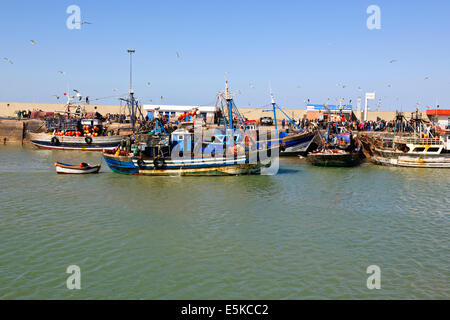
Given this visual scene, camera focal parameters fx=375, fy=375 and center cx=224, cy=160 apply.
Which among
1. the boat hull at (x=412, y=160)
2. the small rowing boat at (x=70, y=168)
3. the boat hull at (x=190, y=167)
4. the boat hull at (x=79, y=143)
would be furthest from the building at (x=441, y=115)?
the small rowing boat at (x=70, y=168)

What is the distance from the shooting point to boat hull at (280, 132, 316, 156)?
40.9 meters

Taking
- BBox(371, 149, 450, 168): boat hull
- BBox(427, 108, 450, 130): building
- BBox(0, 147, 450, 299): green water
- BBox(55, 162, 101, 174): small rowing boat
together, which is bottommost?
BBox(0, 147, 450, 299): green water

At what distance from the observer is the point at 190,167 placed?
2772cm

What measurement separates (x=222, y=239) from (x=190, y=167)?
13311 millimetres

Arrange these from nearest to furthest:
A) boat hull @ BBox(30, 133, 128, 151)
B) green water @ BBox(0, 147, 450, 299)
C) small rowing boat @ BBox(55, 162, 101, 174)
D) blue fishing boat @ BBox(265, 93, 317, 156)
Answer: green water @ BBox(0, 147, 450, 299)
small rowing boat @ BBox(55, 162, 101, 174)
blue fishing boat @ BBox(265, 93, 317, 156)
boat hull @ BBox(30, 133, 128, 151)

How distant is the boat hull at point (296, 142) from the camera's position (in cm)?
4091

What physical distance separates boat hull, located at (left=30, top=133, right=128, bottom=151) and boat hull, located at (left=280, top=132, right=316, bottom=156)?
19.6 meters

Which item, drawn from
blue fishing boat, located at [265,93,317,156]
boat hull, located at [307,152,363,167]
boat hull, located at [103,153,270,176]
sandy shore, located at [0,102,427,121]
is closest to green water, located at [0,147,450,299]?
boat hull, located at [103,153,270,176]

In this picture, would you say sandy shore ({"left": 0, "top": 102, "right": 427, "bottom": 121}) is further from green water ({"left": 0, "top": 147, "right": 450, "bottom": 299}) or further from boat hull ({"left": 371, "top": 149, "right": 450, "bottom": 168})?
green water ({"left": 0, "top": 147, "right": 450, "bottom": 299})

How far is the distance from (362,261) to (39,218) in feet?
46.1

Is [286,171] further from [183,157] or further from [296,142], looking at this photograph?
[296,142]

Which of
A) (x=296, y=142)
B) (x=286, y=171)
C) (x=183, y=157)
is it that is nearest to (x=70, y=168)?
(x=183, y=157)

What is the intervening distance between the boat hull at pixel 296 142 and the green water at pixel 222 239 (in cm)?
1514

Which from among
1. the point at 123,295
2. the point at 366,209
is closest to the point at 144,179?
the point at 366,209
